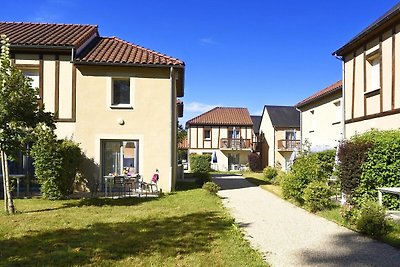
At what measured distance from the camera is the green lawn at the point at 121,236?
5.27 m

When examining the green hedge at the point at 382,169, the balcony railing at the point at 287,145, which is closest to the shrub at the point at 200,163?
the balcony railing at the point at 287,145

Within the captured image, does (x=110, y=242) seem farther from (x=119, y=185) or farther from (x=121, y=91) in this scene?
(x=121, y=91)

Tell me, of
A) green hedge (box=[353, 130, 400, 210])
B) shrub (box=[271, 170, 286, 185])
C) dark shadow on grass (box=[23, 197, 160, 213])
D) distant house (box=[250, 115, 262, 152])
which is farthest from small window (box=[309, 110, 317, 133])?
distant house (box=[250, 115, 262, 152])

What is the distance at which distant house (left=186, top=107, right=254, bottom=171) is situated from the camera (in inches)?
1548

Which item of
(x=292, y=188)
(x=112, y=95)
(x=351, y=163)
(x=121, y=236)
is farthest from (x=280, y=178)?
(x=121, y=236)

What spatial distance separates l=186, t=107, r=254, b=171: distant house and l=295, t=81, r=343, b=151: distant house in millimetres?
16839

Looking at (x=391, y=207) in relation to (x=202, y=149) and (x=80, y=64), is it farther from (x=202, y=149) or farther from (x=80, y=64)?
(x=202, y=149)

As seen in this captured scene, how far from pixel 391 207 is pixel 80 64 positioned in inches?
446

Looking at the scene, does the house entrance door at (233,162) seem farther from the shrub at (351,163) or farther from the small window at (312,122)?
the shrub at (351,163)

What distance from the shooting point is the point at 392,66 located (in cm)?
1027

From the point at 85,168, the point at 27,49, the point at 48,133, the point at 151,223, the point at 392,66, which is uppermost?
the point at 27,49

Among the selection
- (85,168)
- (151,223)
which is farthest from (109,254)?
(85,168)

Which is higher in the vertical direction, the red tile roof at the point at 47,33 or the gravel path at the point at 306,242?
the red tile roof at the point at 47,33

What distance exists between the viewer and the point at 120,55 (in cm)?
1388
